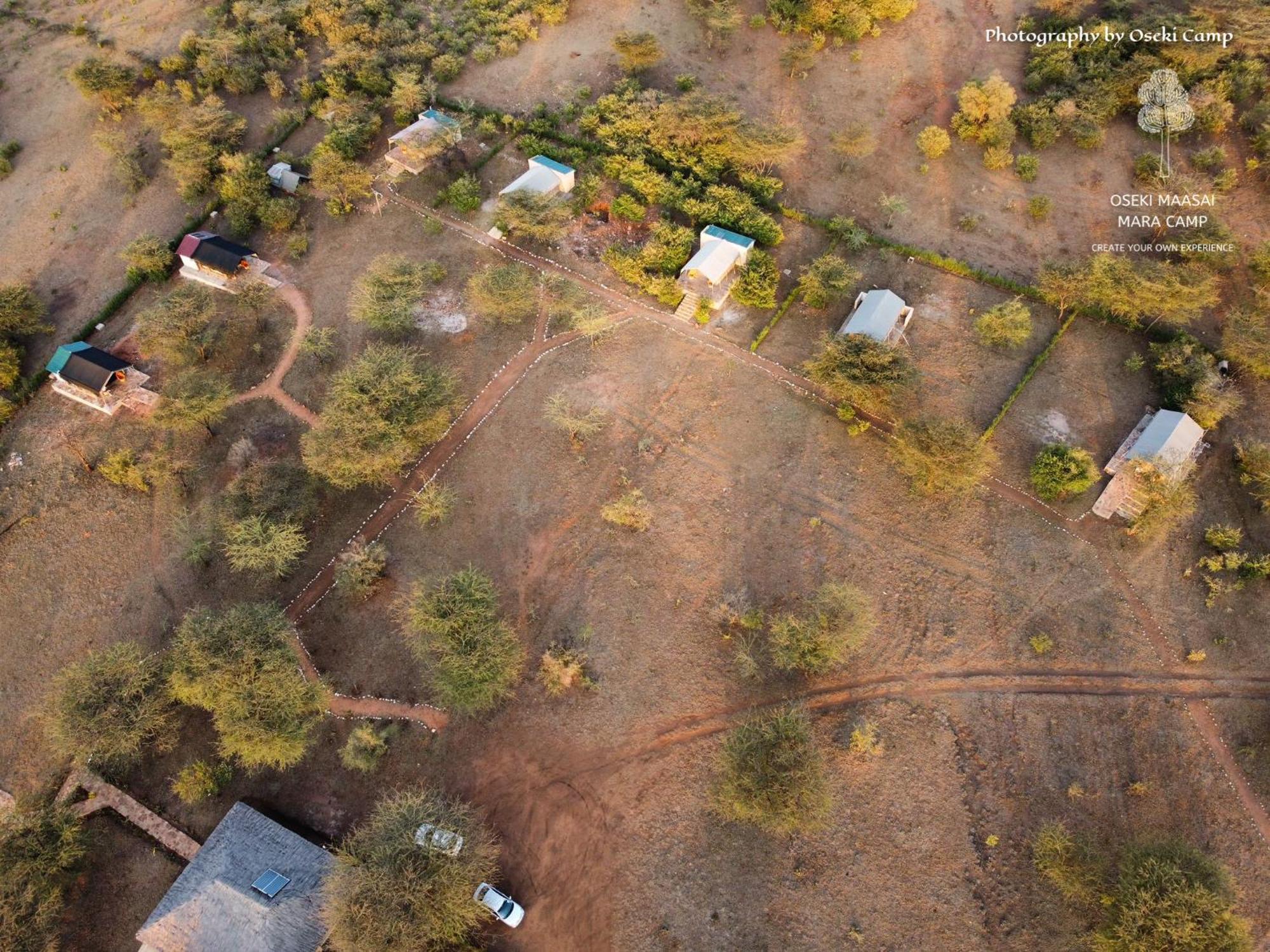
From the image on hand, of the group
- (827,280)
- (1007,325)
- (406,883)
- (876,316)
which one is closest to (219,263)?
(827,280)

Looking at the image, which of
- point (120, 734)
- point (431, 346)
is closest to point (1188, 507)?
point (431, 346)

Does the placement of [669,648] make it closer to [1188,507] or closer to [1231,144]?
[1188,507]

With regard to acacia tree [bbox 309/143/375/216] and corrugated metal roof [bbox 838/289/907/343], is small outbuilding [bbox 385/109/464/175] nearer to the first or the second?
acacia tree [bbox 309/143/375/216]

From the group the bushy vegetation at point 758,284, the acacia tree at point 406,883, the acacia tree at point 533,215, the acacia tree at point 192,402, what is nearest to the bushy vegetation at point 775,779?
the acacia tree at point 406,883

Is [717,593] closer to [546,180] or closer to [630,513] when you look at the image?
[630,513]

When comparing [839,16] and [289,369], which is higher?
[839,16]
